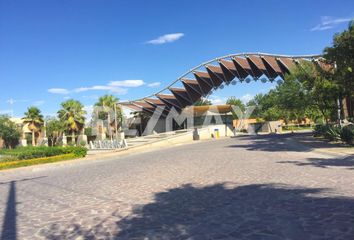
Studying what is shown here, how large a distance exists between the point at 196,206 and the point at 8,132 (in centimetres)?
5351

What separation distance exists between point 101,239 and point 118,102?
49.4 metres

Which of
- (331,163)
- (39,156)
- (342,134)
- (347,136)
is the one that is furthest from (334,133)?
(39,156)

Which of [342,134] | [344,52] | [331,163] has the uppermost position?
[344,52]

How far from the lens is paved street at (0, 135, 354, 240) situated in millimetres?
6082

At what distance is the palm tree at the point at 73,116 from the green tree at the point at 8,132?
8.80 m

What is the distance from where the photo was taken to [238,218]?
6.73m

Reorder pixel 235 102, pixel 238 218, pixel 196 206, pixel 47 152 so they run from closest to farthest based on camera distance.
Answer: pixel 238 218
pixel 196 206
pixel 47 152
pixel 235 102

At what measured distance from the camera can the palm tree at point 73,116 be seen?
52.0 metres

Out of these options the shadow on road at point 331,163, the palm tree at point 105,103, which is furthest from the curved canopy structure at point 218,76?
the shadow on road at point 331,163

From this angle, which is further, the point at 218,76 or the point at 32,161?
the point at 218,76

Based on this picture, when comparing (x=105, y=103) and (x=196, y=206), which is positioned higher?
(x=105, y=103)

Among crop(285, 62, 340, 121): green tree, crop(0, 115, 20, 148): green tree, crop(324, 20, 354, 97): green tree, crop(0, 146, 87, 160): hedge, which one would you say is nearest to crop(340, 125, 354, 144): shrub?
crop(324, 20, 354, 97): green tree

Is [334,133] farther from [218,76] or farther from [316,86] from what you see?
[218,76]

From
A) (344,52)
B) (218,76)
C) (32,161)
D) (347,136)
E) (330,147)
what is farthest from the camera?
(218,76)
